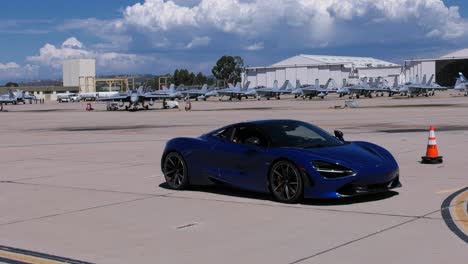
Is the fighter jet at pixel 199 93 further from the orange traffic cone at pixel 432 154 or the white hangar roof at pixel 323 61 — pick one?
the orange traffic cone at pixel 432 154

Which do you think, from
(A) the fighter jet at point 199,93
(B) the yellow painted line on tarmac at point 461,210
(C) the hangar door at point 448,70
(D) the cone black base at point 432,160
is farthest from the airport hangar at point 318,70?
(B) the yellow painted line on tarmac at point 461,210

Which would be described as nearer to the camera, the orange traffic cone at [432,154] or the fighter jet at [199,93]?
the orange traffic cone at [432,154]

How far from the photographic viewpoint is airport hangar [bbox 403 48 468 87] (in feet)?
470

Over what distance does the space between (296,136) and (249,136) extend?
0.78 meters

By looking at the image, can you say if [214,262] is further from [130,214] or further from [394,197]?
[394,197]

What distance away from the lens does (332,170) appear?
29.4ft

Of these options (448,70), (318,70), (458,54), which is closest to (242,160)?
(318,70)

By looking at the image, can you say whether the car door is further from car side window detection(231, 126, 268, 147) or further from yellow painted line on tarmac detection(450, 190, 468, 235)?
yellow painted line on tarmac detection(450, 190, 468, 235)

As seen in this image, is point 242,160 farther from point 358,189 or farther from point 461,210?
point 461,210

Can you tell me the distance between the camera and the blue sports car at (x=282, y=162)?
8969 mm

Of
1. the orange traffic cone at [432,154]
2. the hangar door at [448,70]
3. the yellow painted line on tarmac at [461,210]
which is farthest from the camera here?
the hangar door at [448,70]

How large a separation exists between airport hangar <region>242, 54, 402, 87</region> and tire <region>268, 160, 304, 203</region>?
13238cm

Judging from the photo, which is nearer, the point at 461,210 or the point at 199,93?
the point at 461,210

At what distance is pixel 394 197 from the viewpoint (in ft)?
31.3
